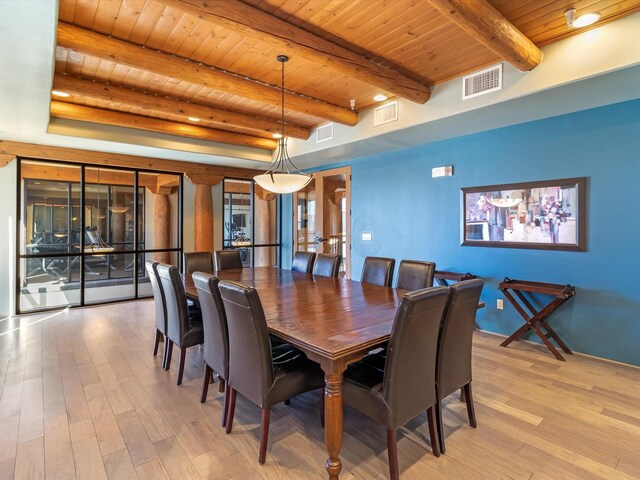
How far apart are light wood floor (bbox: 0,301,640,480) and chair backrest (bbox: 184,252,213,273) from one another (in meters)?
1.26

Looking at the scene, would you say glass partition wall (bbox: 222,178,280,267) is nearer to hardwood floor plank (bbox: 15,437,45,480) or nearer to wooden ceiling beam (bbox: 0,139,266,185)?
wooden ceiling beam (bbox: 0,139,266,185)

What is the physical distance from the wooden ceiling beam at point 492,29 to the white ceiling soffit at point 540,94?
→ 7.1 inches

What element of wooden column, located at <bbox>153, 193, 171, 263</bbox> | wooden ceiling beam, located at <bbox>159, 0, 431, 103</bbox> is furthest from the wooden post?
wooden ceiling beam, located at <bbox>159, 0, 431, 103</bbox>

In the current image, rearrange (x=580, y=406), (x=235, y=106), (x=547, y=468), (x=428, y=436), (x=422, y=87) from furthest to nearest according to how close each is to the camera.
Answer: (x=235, y=106) → (x=422, y=87) → (x=580, y=406) → (x=428, y=436) → (x=547, y=468)

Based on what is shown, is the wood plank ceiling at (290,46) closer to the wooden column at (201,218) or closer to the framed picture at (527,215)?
the framed picture at (527,215)

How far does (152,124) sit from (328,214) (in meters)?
3.25

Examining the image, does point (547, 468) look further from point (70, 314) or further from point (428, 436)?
point (70, 314)

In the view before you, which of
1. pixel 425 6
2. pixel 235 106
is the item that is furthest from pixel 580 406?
pixel 235 106

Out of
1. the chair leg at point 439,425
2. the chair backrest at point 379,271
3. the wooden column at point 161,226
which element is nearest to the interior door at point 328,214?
the chair backrest at point 379,271

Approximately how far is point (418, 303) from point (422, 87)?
275 centimetres

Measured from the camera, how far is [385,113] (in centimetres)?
415

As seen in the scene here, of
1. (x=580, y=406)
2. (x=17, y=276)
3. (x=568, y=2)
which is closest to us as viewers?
(x=568, y=2)

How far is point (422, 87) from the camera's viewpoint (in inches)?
141

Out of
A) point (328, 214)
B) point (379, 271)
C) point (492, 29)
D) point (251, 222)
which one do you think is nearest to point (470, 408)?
point (379, 271)
